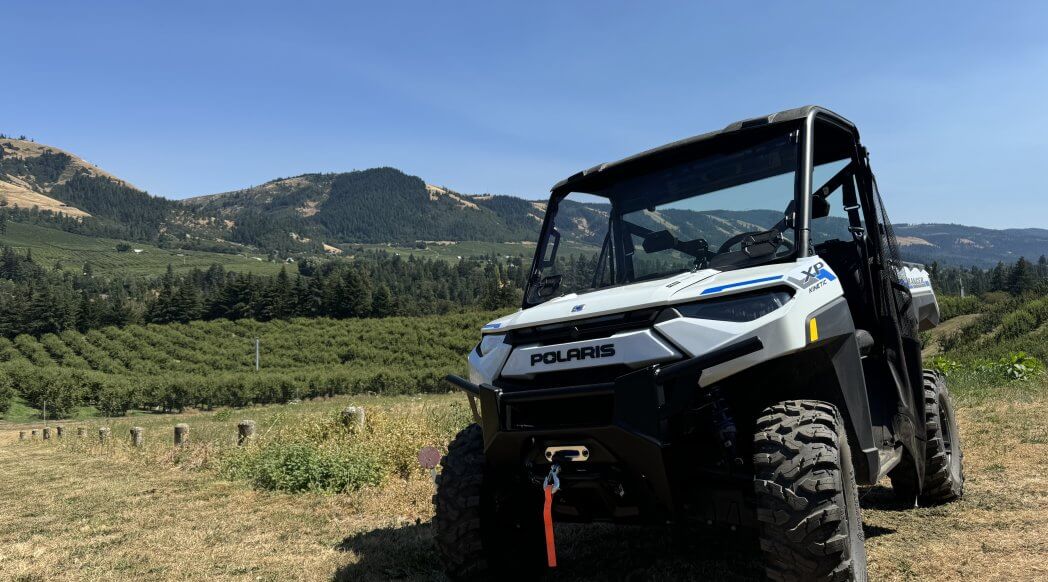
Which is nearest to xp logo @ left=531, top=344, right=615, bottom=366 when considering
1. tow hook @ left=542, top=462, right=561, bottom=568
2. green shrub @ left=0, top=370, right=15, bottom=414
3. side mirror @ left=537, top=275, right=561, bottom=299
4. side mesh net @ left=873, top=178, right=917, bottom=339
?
tow hook @ left=542, top=462, right=561, bottom=568

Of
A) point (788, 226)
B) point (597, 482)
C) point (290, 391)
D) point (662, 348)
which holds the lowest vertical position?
point (290, 391)

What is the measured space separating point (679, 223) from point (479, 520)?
237 cm

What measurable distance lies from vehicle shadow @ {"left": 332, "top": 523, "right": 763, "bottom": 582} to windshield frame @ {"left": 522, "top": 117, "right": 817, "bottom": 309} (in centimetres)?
192

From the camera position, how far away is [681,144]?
4.75 m

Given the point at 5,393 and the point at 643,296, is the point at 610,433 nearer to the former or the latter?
the point at 643,296

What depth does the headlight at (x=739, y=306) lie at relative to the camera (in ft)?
11.6

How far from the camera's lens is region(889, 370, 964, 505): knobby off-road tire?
19.1 feet

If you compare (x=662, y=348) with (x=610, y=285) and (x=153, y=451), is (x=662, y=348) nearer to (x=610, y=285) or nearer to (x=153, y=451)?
(x=610, y=285)

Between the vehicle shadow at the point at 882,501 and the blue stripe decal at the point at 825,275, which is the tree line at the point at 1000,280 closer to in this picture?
the vehicle shadow at the point at 882,501

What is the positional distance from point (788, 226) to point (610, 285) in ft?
4.29

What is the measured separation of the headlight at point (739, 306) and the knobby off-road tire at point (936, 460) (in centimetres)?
282

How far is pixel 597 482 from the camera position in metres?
3.70

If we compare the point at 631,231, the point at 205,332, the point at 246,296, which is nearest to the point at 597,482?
the point at 631,231

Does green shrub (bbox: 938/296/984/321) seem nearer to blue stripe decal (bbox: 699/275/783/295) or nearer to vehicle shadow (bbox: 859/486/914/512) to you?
vehicle shadow (bbox: 859/486/914/512)
